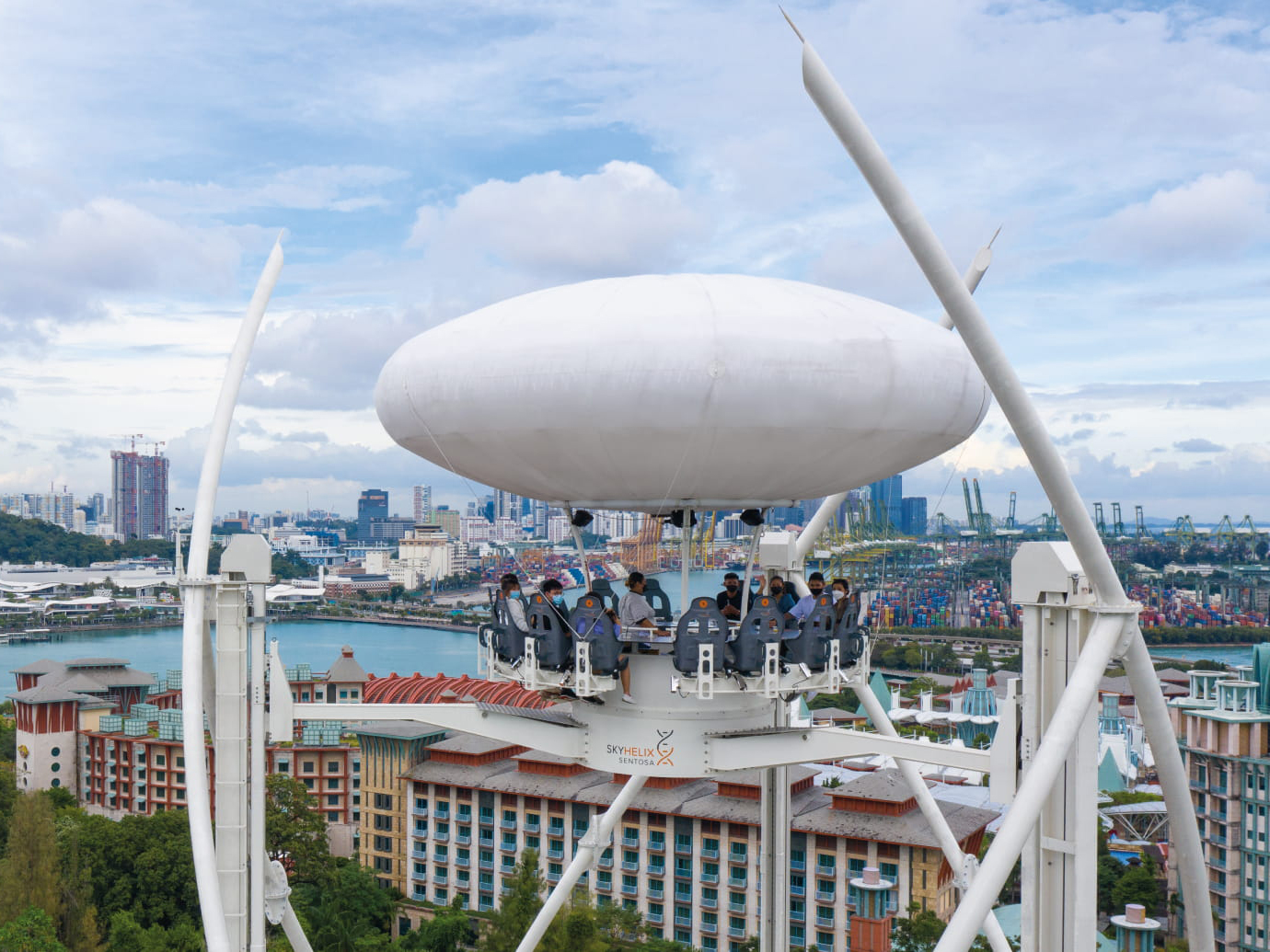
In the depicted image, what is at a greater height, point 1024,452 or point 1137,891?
point 1024,452

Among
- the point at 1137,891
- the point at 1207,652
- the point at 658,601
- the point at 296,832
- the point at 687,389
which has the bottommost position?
the point at 1207,652

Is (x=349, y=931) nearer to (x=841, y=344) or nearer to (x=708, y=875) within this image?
(x=708, y=875)

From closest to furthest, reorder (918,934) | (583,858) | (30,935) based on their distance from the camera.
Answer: (583,858) < (30,935) < (918,934)

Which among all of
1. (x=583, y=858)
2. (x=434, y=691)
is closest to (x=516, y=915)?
(x=434, y=691)

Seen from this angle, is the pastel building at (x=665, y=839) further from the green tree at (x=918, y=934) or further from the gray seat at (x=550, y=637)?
the gray seat at (x=550, y=637)

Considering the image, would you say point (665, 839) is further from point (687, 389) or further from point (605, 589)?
point (687, 389)

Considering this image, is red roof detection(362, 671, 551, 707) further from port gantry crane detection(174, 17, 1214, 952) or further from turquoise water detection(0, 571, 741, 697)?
turquoise water detection(0, 571, 741, 697)

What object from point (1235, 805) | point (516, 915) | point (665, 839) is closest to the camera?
point (516, 915)

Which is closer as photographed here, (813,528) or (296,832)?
(813,528)
